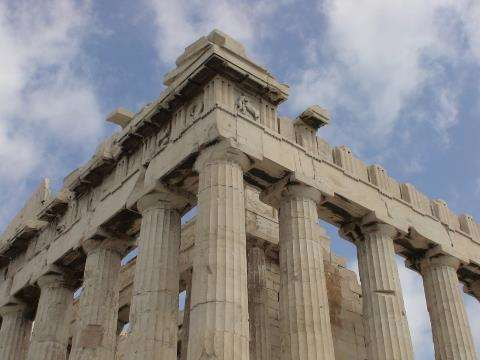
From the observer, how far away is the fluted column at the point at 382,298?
2078 centimetres

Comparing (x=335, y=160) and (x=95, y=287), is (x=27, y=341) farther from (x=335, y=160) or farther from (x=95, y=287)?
(x=335, y=160)

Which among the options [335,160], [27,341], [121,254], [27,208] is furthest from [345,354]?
[27,208]

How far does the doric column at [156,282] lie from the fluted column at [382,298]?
19.8 ft

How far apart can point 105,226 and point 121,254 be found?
1162mm

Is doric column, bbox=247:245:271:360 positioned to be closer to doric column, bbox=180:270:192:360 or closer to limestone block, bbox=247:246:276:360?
limestone block, bbox=247:246:276:360

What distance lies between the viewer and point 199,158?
19875mm

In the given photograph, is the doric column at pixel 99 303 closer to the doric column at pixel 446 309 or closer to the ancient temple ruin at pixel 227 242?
the ancient temple ruin at pixel 227 242

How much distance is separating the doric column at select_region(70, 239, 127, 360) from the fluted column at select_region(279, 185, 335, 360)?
585 centimetres

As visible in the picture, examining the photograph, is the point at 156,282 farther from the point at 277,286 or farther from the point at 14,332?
the point at 14,332

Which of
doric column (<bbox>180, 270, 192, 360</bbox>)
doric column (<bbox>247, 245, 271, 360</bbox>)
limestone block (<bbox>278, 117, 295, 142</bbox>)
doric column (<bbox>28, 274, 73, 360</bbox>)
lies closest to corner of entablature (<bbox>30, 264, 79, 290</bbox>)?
doric column (<bbox>28, 274, 73, 360</bbox>)

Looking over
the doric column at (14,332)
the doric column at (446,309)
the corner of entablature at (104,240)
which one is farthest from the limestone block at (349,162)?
the doric column at (14,332)

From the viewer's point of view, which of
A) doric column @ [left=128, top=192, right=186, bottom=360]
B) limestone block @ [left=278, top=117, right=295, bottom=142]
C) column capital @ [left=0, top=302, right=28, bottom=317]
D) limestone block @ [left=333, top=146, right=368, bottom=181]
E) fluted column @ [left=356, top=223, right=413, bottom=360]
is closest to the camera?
doric column @ [left=128, top=192, right=186, bottom=360]

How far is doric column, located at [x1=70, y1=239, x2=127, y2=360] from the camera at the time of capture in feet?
69.8

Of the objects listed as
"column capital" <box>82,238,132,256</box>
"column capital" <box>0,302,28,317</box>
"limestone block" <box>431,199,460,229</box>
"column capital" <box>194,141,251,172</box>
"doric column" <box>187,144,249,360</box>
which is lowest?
"doric column" <box>187,144,249,360</box>
